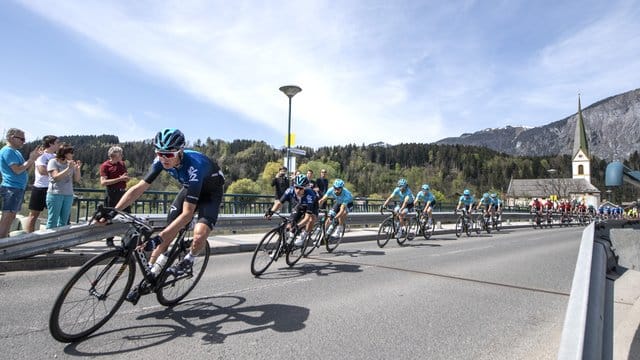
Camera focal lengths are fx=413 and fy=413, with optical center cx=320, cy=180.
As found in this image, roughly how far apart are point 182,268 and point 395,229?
922cm

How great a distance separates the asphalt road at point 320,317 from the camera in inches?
150

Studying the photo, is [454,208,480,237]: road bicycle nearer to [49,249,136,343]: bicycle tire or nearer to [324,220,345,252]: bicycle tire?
[324,220,345,252]: bicycle tire

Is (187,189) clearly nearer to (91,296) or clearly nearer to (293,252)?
(91,296)

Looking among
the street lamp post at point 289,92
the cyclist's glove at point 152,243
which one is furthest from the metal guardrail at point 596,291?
the street lamp post at point 289,92

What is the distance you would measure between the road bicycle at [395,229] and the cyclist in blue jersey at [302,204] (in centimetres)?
424

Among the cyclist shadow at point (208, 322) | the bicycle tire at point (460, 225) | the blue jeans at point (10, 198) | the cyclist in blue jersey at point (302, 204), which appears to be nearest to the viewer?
the cyclist shadow at point (208, 322)

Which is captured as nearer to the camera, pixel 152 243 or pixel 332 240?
pixel 152 243

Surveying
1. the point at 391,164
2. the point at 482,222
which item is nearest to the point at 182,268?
the point at 482,222

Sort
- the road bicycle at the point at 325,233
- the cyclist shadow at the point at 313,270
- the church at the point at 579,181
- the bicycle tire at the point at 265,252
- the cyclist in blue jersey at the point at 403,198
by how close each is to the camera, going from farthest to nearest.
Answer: the church at the point at 579,181 < the cyclist in blue jersey at the point at 403,198 < the road bicycle at the point at 325,233 < the cyclist shadow at the point at 313,270 < the bicycle tire at the point at 265,252

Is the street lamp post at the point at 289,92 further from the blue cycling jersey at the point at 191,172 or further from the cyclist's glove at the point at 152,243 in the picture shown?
the cyclist's glove at the point at 152,243

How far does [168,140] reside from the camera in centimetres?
445

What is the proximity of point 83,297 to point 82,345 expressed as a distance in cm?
44

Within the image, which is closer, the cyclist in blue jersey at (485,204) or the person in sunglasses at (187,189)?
the person in sunglasses at (187,189)

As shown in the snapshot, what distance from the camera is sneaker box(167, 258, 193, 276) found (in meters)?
4.73
